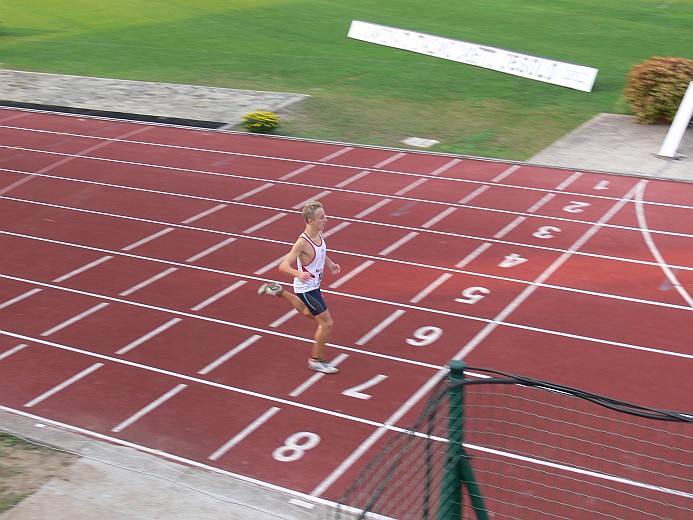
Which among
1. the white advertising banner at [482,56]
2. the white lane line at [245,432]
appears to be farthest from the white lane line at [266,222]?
the white advertising banner at [482,56]

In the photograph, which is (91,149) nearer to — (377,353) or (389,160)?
(389,160)

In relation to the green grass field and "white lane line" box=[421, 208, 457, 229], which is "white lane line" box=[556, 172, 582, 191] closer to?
the green grass field

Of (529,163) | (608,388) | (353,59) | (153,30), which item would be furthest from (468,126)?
(153,30)

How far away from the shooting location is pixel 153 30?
102 feet

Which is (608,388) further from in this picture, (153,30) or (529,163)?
(153,30)

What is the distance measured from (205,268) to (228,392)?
3670mm

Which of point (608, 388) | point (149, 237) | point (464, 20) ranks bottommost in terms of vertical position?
point (149, 237)

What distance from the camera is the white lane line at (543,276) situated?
422 inches

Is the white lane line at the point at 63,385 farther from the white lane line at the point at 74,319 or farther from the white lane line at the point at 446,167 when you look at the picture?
the white lane line at the point at 446,167

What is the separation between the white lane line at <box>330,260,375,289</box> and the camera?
12.4m

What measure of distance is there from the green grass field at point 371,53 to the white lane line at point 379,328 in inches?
292

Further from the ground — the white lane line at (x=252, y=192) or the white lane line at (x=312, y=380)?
the white lane line at (x=252, y=192)

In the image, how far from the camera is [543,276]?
12555 millimetres

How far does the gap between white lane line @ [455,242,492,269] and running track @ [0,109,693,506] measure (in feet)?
0.11
